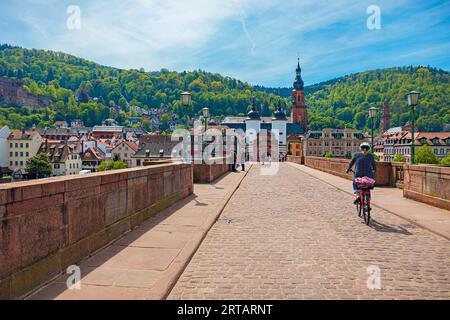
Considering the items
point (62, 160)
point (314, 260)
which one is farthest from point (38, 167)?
point (314, 260)

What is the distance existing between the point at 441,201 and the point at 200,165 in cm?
1127

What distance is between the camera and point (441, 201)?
10867mm

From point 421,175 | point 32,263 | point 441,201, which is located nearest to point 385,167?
point 421,175

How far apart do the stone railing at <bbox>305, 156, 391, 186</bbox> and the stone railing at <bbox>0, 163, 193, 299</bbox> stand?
13290 millimetres

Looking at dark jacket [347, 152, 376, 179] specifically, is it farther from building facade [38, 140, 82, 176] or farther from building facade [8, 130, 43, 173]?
building facade [8, 130, 43, 173]

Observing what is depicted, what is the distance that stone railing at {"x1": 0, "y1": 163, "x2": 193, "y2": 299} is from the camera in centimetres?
405

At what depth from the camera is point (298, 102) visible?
145875mm

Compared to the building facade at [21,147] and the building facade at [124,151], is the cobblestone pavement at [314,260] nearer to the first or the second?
the building facade at [124,151]

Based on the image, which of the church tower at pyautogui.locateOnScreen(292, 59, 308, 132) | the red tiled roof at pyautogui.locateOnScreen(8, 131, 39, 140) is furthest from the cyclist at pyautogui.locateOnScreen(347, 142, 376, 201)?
the church tower at pyautogui.locateOnScreen(292, 59, 308, 132)

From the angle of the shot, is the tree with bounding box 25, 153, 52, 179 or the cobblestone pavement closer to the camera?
the cobblestone pavement

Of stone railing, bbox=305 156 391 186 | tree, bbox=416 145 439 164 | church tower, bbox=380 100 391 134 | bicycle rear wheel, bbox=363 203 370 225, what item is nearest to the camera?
bicycle rear wheel, bbox=363 203 370 225

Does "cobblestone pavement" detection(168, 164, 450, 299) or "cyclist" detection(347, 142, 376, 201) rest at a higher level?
"cyclist" detection(347, 142, 376, 201)
